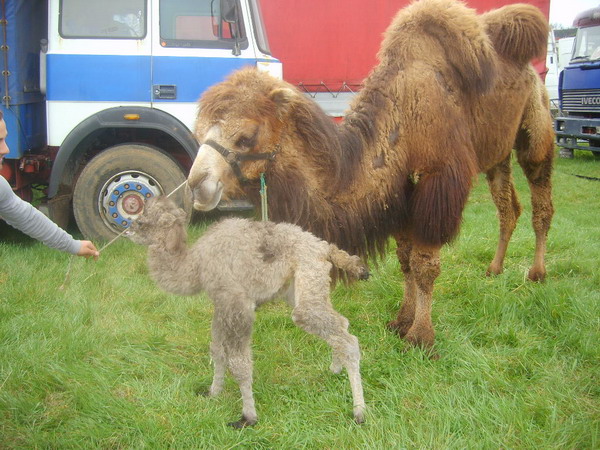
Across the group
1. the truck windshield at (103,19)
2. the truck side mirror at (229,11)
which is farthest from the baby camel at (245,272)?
the truck windshield at (103,19)

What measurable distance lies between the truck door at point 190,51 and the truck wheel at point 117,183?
58cm

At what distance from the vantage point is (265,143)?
2938 mm

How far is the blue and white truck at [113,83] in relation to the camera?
5590mm

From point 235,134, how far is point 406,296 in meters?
1.96

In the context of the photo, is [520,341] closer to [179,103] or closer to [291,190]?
[291,190]

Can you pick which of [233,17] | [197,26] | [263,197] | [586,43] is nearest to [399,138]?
[263,197]

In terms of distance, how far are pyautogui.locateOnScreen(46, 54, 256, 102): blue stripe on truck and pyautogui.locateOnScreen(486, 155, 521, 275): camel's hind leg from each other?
286 centimetres

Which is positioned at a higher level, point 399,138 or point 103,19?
point 103,19

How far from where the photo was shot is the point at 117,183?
5668 mm

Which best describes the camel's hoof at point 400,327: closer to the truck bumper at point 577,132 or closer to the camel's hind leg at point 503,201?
the camel's hind leg at point 503,201

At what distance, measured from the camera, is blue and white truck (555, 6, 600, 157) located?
481 inches

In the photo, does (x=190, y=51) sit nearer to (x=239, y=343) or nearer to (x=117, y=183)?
(x=117, y=183)

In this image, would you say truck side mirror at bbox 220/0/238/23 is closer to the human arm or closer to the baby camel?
the human arm

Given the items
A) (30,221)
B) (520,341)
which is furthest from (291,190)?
(520,341)
